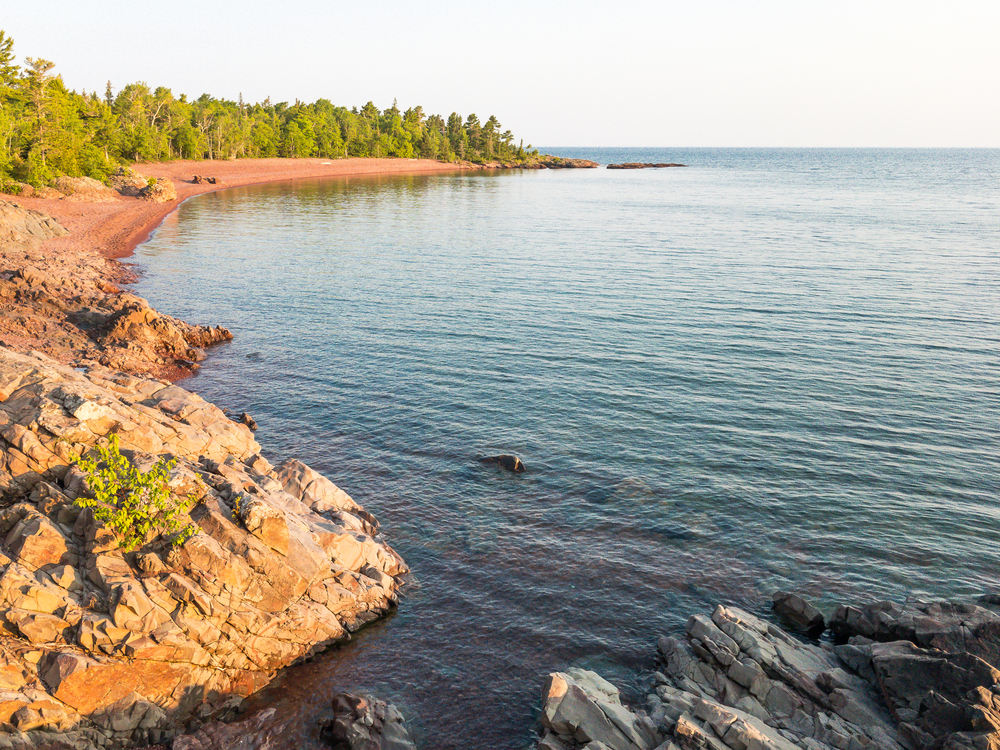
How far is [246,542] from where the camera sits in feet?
60.7

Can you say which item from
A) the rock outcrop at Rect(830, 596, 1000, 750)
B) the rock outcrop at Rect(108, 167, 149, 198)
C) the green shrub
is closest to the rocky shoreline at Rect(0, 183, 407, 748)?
the rock outcrop at Rect(830, 596, 1000, 750)

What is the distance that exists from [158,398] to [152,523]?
380 inches

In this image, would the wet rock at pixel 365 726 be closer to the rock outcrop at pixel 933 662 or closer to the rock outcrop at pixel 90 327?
the rock outcrop at pixel 933 662

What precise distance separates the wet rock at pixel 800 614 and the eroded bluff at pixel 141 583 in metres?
12.0

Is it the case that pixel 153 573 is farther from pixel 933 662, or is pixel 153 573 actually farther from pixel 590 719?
pixel 933 662

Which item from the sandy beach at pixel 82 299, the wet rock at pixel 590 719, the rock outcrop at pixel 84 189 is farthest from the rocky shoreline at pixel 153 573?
the rock outcrop at pixel 84 189

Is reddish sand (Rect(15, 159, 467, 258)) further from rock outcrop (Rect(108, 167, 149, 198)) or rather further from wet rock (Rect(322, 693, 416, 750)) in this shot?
wet rock (Rect(322, 693, 416, 750))

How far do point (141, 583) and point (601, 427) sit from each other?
2140 centimetres

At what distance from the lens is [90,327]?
4056cm

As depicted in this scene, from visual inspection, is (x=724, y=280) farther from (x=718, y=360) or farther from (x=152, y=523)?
(x=152, y=523)

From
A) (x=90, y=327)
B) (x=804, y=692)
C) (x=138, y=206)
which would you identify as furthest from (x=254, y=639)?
(x=138, y=206)

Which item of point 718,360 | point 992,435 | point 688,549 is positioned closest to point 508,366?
point 718,360

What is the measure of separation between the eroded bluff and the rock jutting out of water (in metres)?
7.51

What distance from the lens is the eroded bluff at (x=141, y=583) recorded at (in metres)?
14.9
